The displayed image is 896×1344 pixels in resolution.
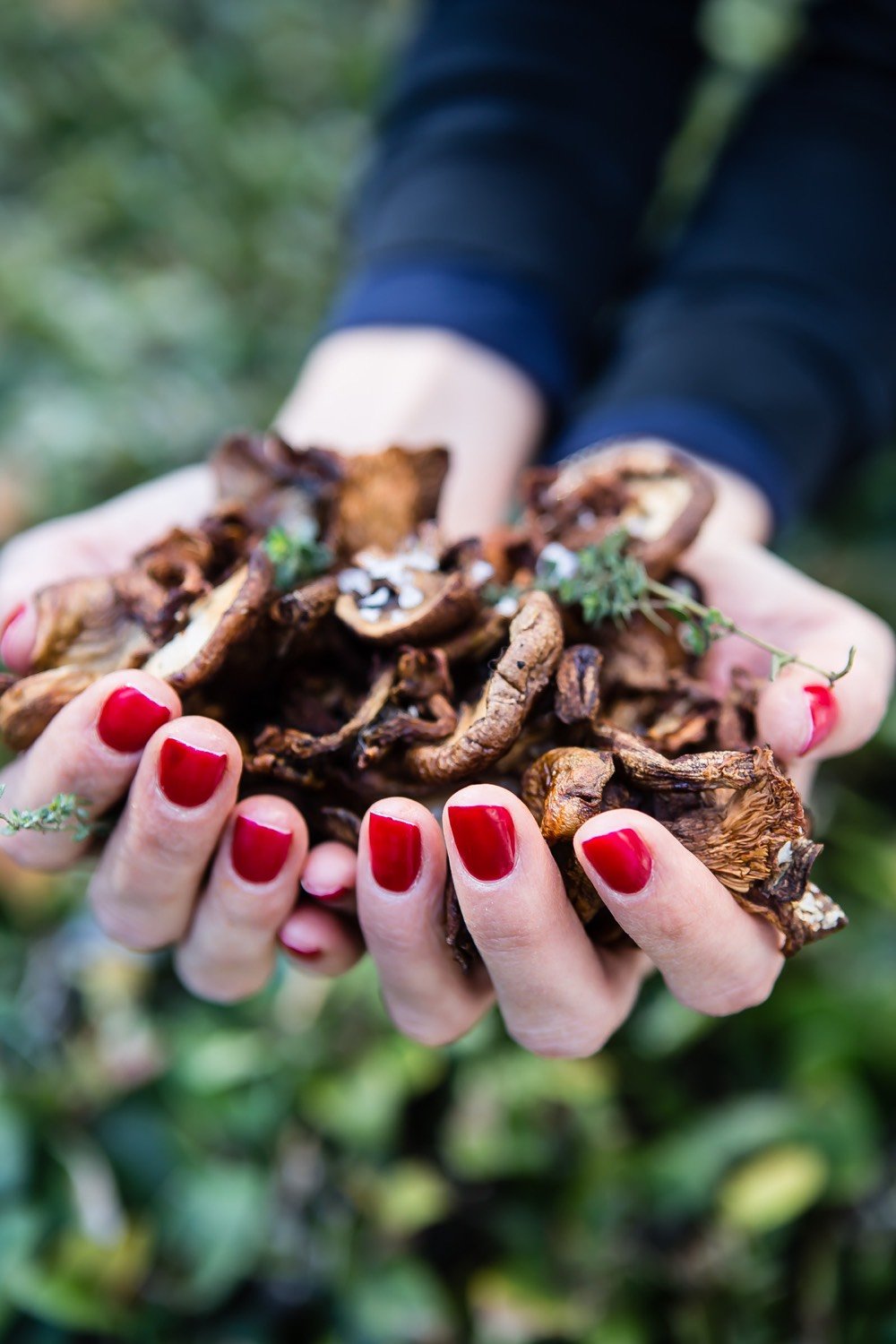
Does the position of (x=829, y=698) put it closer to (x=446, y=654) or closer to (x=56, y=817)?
(x=446, y=654)

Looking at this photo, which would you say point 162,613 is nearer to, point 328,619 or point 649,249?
Result: point 328,619

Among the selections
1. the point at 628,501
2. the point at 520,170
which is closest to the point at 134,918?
the point at 628,501

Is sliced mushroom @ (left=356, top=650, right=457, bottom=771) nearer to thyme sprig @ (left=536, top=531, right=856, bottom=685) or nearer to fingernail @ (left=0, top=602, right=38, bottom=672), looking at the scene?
thyme sprig @ (left=536, top=531, right=856, bottom=685)

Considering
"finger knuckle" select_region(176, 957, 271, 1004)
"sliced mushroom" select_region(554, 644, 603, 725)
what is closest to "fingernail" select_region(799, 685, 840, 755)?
"sliced mushroom" select_region(554, 644, 603, 725)

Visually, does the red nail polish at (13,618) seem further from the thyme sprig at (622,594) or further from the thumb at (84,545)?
the thyme sprig at (622,594)

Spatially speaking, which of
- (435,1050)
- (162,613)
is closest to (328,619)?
(162,613)
